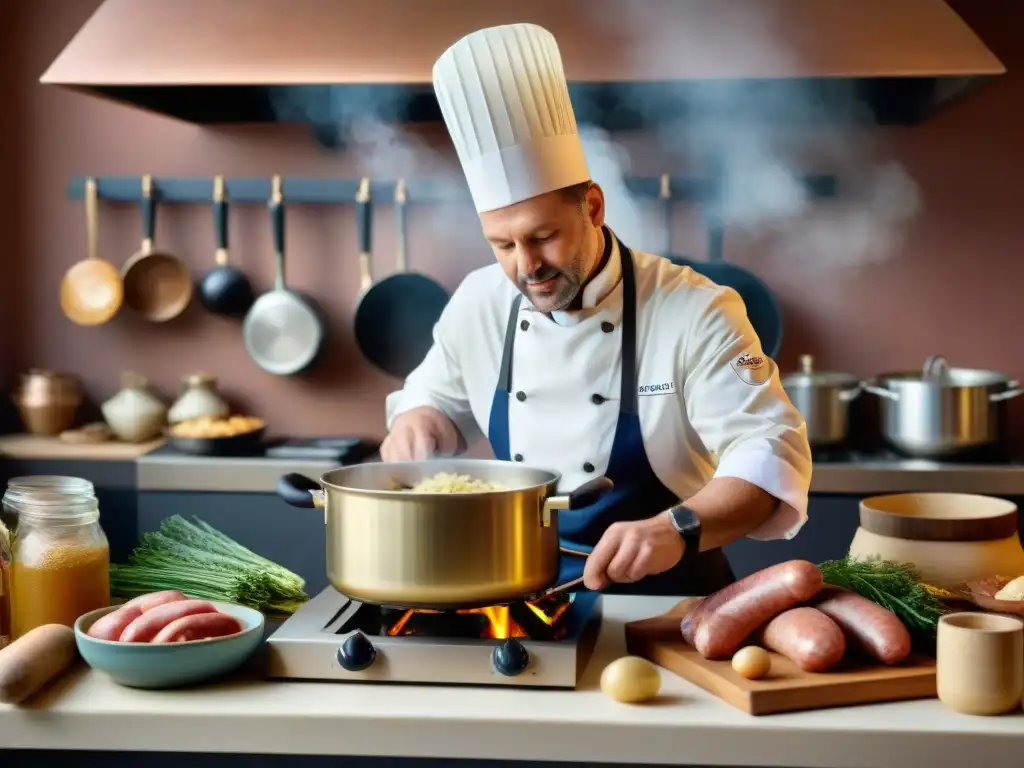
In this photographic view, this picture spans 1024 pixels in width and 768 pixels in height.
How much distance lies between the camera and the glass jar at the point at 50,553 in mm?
1545

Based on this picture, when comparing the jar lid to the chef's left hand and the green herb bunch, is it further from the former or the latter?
the chef's left hand

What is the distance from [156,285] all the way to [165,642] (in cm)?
264

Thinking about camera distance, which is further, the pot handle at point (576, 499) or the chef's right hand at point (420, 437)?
the chef's right hand at point (420, 437)

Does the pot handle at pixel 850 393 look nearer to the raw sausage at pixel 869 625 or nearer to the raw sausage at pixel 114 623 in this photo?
the raw sausage at pixel 869 625

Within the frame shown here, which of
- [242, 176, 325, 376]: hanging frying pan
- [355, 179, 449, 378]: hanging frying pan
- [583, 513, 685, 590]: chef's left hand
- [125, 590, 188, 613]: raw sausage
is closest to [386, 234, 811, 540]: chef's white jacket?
[583, 513, 685, 590]: chef's left hand

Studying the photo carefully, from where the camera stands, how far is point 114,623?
144 cm

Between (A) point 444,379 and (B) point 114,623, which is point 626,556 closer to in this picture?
(B) point 114,623

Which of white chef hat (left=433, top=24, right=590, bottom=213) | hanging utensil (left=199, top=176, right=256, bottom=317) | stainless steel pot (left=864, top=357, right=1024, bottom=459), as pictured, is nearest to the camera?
white chef hat (left=433, top=24, right=590, bottom=213)

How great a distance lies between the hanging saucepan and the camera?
4.56ft

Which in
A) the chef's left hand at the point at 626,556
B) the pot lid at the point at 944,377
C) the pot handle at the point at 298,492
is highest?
the pot lid at the point at 944,377

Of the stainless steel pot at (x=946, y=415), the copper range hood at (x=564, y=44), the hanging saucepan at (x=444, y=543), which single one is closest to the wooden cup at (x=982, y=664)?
the hanging saucepan at (x=444, y=543)

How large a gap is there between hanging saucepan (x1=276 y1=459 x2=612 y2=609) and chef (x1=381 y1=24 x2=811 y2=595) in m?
0.32

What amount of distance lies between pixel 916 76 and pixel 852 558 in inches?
62.1

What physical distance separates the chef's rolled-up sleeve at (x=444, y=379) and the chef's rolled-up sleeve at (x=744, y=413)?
486mm
